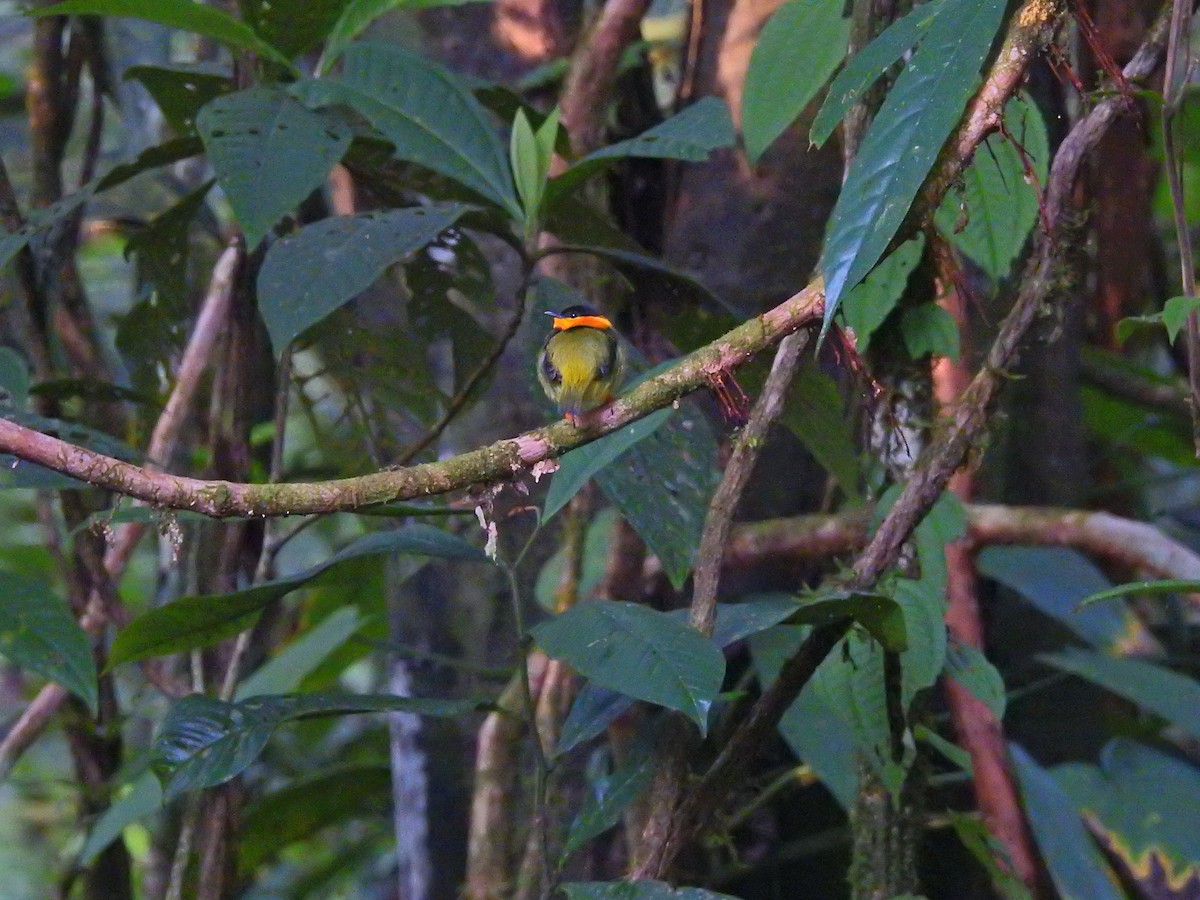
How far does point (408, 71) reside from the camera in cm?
155

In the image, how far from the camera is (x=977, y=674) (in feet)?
4.51

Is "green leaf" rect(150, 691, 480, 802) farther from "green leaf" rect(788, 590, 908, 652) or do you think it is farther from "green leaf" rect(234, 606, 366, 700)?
"green leaf" rect(234, 606, 366, 700)

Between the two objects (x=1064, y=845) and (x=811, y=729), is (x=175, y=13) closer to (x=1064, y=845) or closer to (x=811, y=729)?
(x=811, y=729)

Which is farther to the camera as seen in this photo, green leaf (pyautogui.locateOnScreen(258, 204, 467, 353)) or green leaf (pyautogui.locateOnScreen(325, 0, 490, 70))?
green leaf (pyautogui.locateOnScreen(325, 0, 490, 70))

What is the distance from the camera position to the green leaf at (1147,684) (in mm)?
1908

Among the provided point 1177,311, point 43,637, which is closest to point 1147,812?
point 1177,311

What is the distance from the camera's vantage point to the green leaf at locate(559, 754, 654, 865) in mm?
1256

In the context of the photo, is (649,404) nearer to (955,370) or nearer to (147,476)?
(147,476)

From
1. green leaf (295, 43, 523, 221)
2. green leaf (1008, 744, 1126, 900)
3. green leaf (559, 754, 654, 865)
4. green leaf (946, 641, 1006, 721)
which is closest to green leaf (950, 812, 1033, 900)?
green leaf (946, 641, 1006, 721)

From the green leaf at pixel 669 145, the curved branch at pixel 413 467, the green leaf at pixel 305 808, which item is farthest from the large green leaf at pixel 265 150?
the green leaf at pixel 305 808

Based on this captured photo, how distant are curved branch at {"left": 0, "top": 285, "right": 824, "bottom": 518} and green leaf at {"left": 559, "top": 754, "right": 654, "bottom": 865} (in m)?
0.44

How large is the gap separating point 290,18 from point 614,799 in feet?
3.48

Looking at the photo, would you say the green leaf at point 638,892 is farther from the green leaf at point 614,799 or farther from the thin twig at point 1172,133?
the thin twig at point 1172,133

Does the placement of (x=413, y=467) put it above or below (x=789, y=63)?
below
